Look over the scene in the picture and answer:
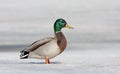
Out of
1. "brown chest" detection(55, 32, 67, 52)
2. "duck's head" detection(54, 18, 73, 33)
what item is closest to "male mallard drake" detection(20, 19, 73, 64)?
"brown chest" detection(55, 32, 67, 52)

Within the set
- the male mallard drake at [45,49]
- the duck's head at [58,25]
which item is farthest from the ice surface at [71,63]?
the duck's head at [58,25]

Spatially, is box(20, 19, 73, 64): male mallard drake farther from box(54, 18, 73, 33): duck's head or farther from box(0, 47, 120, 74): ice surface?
box(54, 18, 73, 33): duck's head

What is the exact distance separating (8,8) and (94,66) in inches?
409

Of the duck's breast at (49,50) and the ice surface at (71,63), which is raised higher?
the duck's breast at (49,50)

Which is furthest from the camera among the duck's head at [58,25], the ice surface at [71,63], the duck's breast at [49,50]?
the duck's head at [58,25]

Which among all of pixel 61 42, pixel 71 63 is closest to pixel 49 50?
pixel 61 42

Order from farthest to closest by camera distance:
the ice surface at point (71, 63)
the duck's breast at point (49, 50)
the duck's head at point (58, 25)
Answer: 1. the duck's head at point (58, 25)
2. the duck's breast at point (49, 50)
3. the ice surface at point (71, 63)

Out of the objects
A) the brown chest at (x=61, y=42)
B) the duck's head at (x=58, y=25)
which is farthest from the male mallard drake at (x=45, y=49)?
the duck's head at (x=58, y=25)

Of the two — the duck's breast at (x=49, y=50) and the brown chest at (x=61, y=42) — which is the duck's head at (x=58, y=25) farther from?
the duck's breast at (x=49, y=50)

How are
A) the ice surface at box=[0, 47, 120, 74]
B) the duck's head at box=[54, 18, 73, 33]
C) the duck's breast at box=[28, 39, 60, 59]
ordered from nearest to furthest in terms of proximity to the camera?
the ice surface at box=[0, 47, 120, 74], the duck's breast at box=[28, 39, 60, 59], the duck's head at box=[54, 18, 73, 33]

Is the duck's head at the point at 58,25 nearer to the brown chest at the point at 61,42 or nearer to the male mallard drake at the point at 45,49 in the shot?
the brown chest at the point at 61,42

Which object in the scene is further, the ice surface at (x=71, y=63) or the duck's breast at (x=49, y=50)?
the duck's breast at (x=49, y=50)

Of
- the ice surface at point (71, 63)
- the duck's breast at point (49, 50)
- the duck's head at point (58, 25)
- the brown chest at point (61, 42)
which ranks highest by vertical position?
the duck's head at point (58, 25)

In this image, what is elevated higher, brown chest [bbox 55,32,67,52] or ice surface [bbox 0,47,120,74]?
brown chest [bbox 55,32,67,52]
